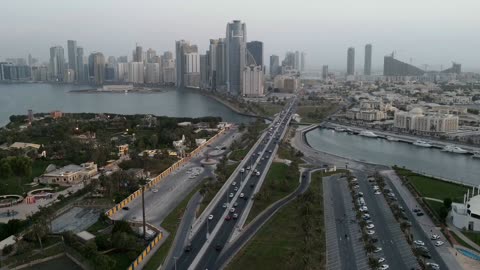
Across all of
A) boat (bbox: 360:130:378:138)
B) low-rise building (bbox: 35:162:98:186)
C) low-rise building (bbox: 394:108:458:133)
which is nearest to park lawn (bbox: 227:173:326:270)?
low-rise building (bbox: 35:162:98:186)

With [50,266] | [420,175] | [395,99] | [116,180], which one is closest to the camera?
[50,266]

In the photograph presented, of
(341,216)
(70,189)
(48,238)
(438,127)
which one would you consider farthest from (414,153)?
(48,238)

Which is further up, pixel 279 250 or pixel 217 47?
pixel 217 47

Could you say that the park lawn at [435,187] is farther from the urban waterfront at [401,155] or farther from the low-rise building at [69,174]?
the low-rise building at [69,174]

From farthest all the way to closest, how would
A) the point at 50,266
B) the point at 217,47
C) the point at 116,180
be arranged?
1. the point at 217,47
2. the point at 116,180
3. the point at 50,266

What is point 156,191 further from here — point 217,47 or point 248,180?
point 217,47

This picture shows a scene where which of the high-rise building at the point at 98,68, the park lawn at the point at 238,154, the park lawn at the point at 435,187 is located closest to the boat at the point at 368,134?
the park lawn at the point at 238,154

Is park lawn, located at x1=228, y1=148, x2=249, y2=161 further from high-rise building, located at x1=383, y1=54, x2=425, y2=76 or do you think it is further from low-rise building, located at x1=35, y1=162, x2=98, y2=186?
high-rise building, located at x1=383, y1=54, x2=425, y2=76
